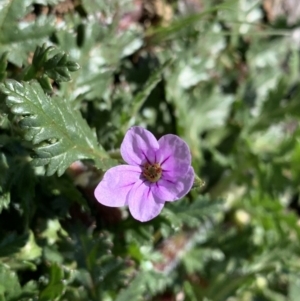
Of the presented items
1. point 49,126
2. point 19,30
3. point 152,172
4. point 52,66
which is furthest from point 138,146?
point 19,30

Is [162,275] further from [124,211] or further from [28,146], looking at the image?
[28,146]

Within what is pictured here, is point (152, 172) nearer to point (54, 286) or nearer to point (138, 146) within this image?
point (138, 146)

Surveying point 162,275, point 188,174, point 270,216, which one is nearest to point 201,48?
point 270,216

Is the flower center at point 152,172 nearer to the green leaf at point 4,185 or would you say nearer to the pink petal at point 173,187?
the pink petal at point 173,187

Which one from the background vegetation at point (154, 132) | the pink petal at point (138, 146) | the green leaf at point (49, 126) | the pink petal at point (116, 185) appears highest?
the green leaf at point (49, 126)

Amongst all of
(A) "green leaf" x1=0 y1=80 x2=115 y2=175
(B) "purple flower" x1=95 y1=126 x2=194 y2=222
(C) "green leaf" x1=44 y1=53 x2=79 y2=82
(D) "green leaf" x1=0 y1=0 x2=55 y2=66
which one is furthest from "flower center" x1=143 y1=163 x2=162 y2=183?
(D) "green leaf" x1=0 y1=0 x2=55 y2=66

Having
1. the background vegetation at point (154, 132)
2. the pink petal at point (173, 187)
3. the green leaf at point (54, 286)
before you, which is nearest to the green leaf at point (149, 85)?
the background vegetation at point (154, 132)
